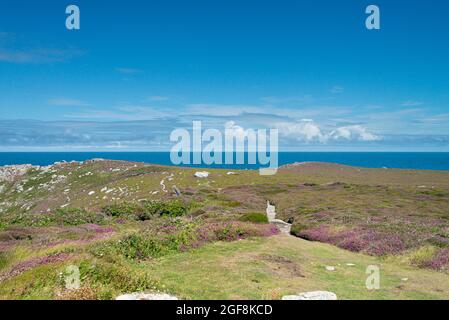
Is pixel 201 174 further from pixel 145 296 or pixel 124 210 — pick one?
pixel 145 296

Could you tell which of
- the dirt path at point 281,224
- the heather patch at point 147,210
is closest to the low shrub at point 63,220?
the heather patch at point 147,210

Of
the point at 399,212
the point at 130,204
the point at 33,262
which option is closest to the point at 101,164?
the point at 130,204

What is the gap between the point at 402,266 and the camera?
22.3m

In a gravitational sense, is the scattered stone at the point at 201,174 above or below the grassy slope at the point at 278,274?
below

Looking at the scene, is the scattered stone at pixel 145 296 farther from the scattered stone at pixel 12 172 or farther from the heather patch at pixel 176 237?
the scattered stone at pixel 12 172

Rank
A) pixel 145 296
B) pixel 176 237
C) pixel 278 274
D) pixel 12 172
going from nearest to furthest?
pixel 145 296 → pixel 278 274 → pixel 176 237 → pixel 12 172

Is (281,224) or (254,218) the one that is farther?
(281,224)

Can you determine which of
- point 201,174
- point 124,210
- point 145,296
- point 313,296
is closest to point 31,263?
point 145,296

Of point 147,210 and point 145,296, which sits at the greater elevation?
point 145,296

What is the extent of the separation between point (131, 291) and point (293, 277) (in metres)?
7.74

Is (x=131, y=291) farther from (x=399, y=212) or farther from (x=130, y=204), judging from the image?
(x=399, y=212)

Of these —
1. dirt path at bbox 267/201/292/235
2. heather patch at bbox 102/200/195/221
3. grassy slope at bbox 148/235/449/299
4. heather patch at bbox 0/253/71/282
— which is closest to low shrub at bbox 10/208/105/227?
heather patch at bbox 102/200/195/221

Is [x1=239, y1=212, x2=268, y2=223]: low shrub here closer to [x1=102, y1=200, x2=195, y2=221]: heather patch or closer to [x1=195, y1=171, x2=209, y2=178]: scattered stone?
[x1=102, y1=200, x2=195, y2=221]: heather patch

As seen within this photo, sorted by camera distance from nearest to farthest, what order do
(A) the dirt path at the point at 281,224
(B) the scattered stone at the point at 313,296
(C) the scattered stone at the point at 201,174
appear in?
(B) the scattered stone at the point at 313,296, (A) the dirt path at the point at 281,224, (C) the scattered stone at the point at 201,174
